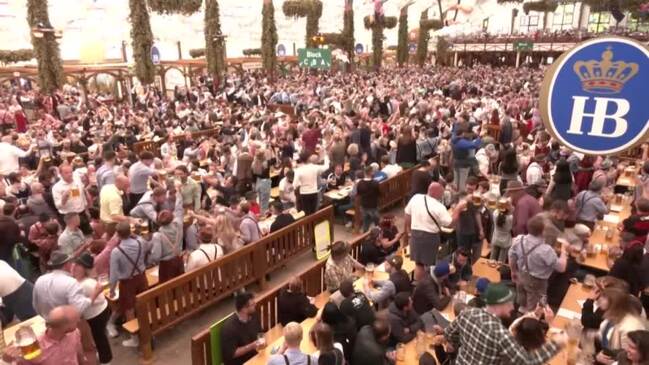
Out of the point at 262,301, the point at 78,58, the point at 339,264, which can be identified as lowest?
the point at 262,301

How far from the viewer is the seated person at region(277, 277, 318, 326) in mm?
4914

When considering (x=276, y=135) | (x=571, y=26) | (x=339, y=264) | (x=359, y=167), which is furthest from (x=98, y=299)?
(x=571, y=26)

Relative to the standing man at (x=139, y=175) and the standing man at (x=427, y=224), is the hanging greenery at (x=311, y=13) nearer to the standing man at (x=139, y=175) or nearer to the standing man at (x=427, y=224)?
the standing man at (x=139, y=175)

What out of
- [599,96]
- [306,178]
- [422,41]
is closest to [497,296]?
[599,96]

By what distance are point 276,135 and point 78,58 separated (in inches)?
781

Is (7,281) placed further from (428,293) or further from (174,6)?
(174,6)

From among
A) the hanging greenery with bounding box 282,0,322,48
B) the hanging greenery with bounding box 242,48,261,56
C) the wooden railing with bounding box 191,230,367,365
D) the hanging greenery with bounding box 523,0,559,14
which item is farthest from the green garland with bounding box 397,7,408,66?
the wooden railing with bounding box 191,230,367,365

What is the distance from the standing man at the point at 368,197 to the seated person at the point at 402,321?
371cm

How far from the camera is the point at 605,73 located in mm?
2766

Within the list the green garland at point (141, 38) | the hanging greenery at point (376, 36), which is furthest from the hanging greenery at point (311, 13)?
the green garland at point (141, 38)

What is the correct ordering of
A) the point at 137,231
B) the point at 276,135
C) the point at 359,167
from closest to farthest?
the point at 137,231, the point at 359,167, the point at 276,135

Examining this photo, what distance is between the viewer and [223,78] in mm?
23516

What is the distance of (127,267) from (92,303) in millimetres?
739

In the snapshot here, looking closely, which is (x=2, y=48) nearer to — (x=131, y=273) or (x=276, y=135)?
(x=276, y=135)
